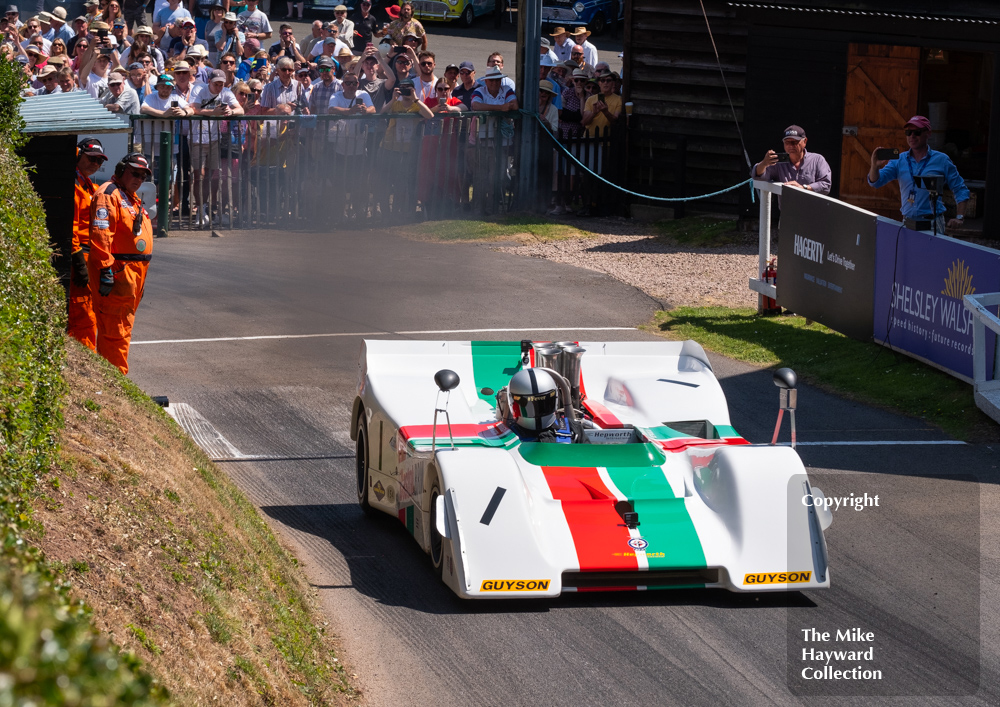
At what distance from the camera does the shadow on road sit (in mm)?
7469

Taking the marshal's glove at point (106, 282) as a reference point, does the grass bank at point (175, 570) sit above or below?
below

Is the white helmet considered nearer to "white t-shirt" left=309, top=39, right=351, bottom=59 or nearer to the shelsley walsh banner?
the shelsley walsh banner

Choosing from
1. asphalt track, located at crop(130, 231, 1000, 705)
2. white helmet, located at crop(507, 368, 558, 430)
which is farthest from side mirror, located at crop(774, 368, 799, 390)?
white helmet, located at crop(507, 368, 558, 430)

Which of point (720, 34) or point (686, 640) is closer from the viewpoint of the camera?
point (686, 640)

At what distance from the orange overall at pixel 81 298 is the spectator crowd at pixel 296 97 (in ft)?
27.5

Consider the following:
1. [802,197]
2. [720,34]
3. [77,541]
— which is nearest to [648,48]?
[720,34]

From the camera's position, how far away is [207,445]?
35.3ft

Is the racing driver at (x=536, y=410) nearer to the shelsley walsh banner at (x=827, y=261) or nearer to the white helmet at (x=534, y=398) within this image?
the white helmet at (x=534, y=398)

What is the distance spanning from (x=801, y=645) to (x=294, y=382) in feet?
23.3

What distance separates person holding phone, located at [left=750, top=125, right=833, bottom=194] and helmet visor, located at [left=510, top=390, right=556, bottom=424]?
8553 mm

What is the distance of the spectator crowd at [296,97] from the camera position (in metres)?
20.1

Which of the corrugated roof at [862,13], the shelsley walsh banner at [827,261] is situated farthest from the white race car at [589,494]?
the corrugated roof at [862,13]

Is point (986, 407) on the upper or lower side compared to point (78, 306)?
lower

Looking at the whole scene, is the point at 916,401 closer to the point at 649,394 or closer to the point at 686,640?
the point at 649,394
